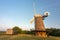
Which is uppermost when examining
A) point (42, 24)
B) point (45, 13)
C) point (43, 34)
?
point (45, 13)

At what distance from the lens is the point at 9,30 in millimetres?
53906

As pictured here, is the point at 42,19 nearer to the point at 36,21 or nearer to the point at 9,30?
the point at 36,21

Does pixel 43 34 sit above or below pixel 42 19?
below

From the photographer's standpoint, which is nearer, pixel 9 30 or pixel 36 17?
pixel 36 17

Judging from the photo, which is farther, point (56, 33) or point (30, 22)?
point (56, 33)

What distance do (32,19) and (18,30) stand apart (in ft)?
76.5

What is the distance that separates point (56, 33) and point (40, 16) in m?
14.7

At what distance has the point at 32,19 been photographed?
36.1 meters

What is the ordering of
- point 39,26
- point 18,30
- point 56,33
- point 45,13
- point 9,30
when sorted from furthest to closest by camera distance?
point 18,30 → point 9,30 → point 56,33 → point 45,13 → point 39,26

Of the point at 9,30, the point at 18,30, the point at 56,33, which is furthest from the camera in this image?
the point at 18,30

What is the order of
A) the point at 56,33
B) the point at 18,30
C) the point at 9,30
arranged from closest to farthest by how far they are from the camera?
the point at 56,33 → the point at 9,30 → the point at 18,30

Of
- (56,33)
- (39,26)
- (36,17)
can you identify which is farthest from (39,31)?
(56,33)

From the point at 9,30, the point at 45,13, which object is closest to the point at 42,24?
the point at 45,13

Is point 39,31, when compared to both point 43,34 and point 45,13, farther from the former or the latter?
point 45,13
